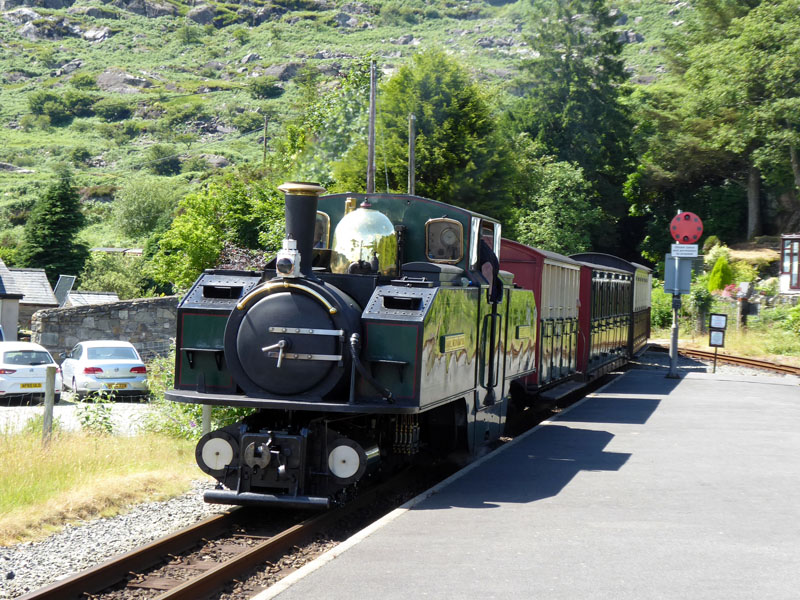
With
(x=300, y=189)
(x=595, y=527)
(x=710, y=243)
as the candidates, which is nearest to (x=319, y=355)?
(x=300, y=189)

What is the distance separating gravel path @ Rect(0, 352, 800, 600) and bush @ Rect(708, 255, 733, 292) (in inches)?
1533

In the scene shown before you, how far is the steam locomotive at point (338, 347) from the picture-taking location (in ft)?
25.5

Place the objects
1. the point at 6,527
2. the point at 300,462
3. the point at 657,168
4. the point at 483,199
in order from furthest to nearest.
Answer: the point at 657,168 → the point at 483,199 → the point at 300,462 → the point at 6,527

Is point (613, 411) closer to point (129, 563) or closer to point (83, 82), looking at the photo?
point (129, 563)

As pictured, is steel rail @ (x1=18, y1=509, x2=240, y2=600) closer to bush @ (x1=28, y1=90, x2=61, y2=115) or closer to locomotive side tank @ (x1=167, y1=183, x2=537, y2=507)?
locomotive side tank @ (x1=167, y1=183, x2=537, y2=507)

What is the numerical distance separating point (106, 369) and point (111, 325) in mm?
3971

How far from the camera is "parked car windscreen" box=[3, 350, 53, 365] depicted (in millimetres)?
20875

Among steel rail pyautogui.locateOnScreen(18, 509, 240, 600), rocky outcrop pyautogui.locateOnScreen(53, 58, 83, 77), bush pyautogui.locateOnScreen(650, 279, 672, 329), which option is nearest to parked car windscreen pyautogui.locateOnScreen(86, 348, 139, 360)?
steel rail pyautogui.locateOnScreen(18, 509, 240, 600)

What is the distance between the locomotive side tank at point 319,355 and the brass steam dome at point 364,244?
0.01 m

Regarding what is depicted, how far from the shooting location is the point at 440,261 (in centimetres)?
970

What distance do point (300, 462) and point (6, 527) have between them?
2.34 metres

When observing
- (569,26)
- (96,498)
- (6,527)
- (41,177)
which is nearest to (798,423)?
(96,498)

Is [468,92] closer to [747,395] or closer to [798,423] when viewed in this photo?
[747,395]

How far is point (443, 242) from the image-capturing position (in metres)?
9.69
